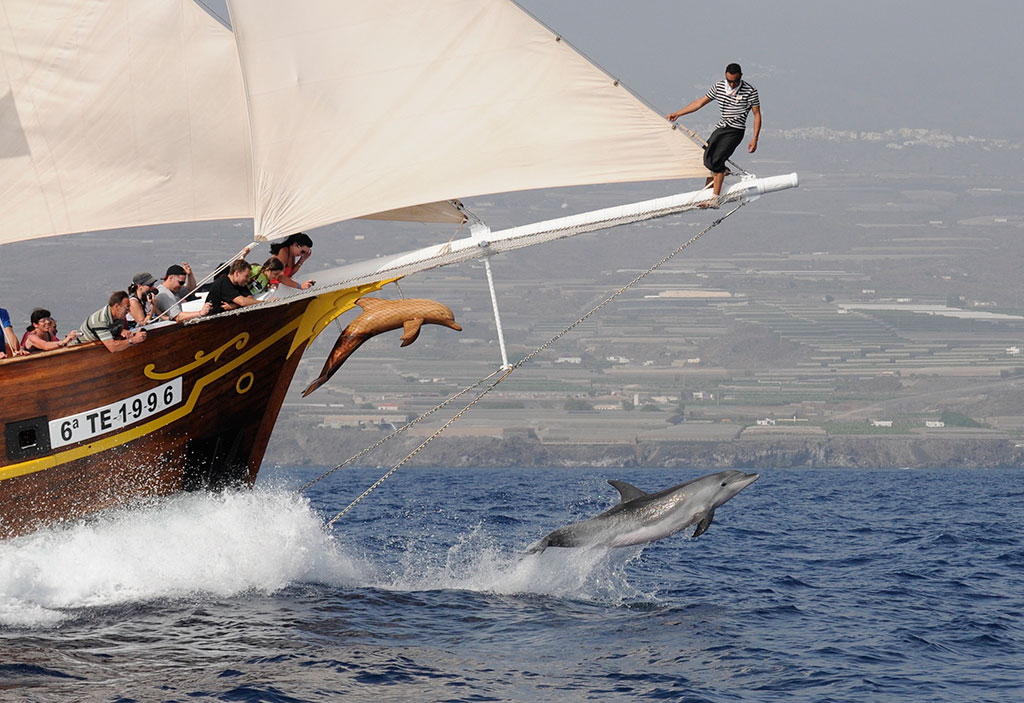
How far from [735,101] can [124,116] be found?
9628 millimetres

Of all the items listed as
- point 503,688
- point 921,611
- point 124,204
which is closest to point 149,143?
point 124,204

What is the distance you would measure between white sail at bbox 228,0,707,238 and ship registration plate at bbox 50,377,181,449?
10.3 feet

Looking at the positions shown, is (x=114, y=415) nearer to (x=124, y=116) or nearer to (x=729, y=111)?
(x=124, y=116)

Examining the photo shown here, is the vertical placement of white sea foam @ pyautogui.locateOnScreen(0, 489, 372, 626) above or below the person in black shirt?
below

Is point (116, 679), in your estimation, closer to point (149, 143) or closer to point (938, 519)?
point (149, 143)

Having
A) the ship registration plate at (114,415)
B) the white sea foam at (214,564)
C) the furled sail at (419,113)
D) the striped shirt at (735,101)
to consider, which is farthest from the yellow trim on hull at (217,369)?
the striped shirt at (735,101)

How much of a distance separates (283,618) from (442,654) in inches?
105

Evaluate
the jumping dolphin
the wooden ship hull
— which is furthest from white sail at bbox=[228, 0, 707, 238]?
the jumping dolphin

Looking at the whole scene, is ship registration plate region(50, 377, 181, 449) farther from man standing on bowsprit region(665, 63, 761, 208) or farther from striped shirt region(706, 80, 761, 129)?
striped shirt region(706, 80, 761, 129)

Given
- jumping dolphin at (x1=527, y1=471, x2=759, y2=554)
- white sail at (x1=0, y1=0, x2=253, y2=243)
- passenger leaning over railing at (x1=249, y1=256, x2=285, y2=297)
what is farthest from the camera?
white sail at (x1=0, y1=0, x2=253, y2=243)

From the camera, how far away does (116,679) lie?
13.8m

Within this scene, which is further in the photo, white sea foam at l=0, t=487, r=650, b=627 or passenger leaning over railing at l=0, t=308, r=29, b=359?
passenger leaning over railing at l=0, t=308, r=29, b=359

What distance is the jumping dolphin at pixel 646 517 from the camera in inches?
683

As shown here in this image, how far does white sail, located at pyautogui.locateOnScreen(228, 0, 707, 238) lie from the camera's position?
17203 millimetres
